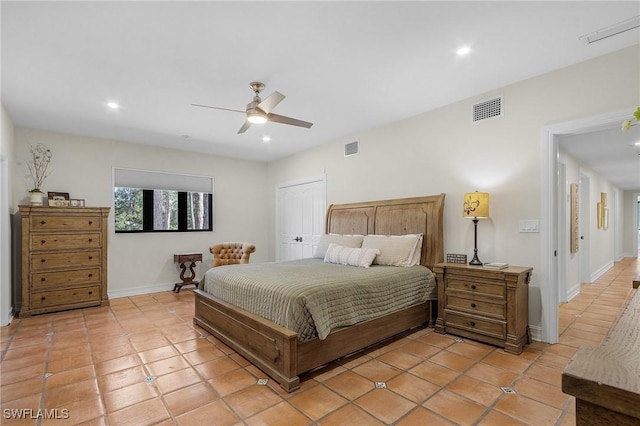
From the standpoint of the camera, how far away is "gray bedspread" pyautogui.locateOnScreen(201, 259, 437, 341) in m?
2.52

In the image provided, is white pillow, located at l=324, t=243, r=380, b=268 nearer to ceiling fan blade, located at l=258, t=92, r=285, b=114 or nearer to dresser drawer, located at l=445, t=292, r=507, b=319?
dresser drawer, located at l=445, t=292, r=507, b=319

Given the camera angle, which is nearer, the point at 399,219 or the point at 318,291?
the point at 318,291

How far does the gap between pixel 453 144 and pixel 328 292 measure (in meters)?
2.51

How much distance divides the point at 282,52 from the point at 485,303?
3.04 m

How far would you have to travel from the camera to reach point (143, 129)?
4.80 m

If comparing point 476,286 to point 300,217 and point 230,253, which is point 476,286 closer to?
point 300,217

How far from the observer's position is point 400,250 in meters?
3.82

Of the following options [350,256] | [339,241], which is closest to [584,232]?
[339,241]

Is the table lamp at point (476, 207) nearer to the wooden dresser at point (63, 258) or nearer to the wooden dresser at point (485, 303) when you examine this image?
the wooden dresser at point (485, 303)

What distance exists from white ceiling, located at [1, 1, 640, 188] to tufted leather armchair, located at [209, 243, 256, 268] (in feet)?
7.96

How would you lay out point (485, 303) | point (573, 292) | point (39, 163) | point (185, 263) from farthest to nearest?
point (185, 263) < point (573, 292) < point (39, 163) < point (485, 303)

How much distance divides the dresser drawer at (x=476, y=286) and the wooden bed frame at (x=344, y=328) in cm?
46

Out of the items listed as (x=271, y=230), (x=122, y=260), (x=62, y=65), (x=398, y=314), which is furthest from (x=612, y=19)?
(x=122, y=260)

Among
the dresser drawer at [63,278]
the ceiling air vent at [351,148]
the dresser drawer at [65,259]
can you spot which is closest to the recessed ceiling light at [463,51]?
the ceiling air vent at [351,148]
